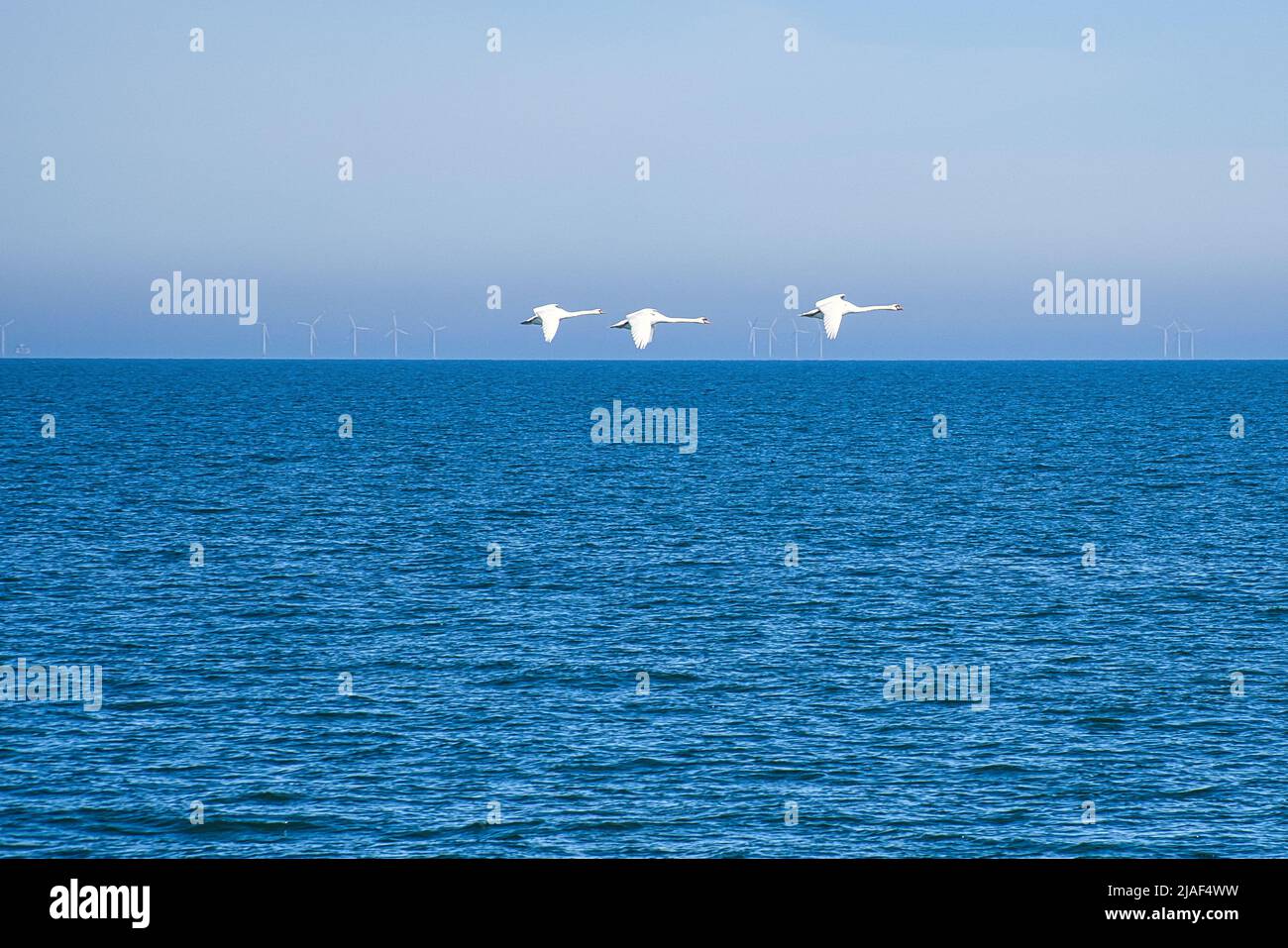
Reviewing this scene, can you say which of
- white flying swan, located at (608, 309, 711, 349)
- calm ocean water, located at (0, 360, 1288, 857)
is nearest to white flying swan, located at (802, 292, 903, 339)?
white flying swan, located at (608, 309, 711, 349)

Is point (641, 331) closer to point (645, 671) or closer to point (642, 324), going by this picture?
point (642, 324)

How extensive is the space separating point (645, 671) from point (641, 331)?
47.4 metres

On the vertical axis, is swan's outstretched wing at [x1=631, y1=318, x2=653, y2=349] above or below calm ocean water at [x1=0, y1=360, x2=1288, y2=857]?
above

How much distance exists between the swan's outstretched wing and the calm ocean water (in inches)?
1070

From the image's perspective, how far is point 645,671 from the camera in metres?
65.6

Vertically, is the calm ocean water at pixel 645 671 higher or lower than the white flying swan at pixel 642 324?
lower

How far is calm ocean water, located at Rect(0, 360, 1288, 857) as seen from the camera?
46281mm

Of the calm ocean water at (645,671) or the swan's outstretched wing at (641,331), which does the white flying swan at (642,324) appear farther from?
the calm ocean water at (645,671)

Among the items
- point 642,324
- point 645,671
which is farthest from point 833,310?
point 645,671

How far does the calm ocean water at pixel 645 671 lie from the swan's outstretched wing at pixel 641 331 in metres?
27.2

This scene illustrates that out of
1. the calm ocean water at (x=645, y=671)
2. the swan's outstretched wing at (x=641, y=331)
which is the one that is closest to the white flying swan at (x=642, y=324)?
the swan's outstretched wing at (x=641, y=331)

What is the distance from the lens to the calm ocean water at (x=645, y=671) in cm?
4628

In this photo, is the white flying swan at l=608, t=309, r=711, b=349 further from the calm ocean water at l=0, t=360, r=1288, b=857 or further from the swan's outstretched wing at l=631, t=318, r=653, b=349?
the calm ocean water at l=0, t=360, r=1288, b=857
